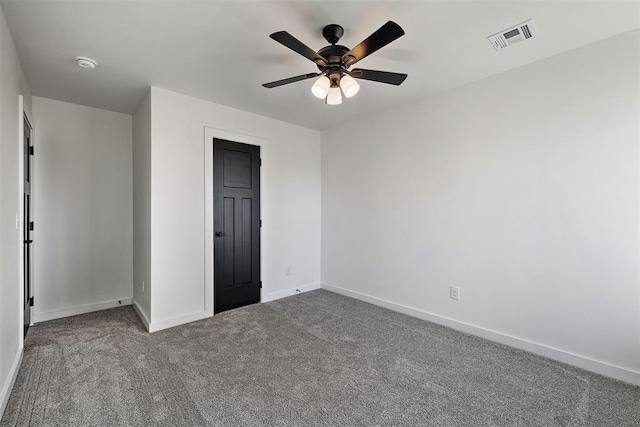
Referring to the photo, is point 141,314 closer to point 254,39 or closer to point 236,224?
point 236,224

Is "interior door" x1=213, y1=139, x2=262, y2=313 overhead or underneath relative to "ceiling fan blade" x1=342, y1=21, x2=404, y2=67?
underneath

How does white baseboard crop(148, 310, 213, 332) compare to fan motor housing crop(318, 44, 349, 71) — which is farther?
white baseboard crop(148, 310, 213, 332)

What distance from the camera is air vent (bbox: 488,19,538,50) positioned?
2.01 meters

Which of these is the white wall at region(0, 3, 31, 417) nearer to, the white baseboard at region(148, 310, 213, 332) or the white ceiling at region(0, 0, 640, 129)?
the white ceiling at region(0, 0, 640, 129)

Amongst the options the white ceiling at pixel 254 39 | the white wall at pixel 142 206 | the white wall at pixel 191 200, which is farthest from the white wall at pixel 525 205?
the white wall at pixel 142 206

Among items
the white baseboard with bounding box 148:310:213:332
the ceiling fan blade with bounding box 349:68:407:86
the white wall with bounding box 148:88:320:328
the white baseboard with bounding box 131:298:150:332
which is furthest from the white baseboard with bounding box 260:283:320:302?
the ceiling fan blade with bounding box 349:68:407:86

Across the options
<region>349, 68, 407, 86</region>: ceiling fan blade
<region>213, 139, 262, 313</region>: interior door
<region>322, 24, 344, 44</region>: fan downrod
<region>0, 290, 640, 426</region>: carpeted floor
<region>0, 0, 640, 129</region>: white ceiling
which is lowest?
<region>0, 290, 640, 426</region>: carpeted floor

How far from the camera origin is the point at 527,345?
101 inches

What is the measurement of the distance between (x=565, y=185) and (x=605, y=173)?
24 centimetres

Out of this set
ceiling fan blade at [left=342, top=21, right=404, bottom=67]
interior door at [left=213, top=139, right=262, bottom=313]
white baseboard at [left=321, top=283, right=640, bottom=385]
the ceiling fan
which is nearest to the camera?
ceiling fan blade at [left=342, top=21, right=404, bottom=67]

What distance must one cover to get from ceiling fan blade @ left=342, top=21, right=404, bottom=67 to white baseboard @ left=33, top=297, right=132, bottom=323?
3833 mm

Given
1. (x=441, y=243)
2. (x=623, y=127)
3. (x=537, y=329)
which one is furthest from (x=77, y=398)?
(x=623, y=127)

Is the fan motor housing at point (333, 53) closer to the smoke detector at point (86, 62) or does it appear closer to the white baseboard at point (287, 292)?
the smoke detector at point (86, 62)

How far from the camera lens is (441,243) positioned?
3152mm
